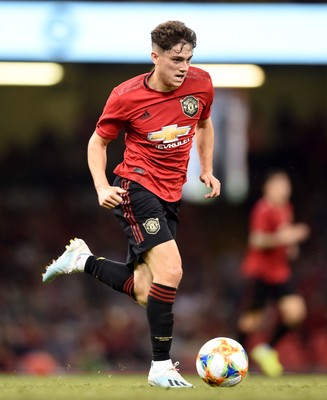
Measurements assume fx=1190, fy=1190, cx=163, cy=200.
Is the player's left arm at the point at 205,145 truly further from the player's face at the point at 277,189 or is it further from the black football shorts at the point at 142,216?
the player's face at the point at 277,189

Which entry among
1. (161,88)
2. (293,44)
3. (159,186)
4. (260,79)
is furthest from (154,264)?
(260,79)

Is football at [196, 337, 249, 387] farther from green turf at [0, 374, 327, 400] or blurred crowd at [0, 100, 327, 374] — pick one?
blurred crowd at [0, 100, 327, 374]

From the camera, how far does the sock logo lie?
20.0 feet

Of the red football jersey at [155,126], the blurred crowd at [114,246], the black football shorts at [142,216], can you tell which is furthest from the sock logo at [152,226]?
the blurred crowd at [114,246]

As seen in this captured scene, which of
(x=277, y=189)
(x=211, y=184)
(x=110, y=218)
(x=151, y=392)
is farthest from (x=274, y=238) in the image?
(x=151, y=392)

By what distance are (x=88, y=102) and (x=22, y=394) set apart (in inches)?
281

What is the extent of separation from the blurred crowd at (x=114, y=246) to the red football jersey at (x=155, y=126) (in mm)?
6178

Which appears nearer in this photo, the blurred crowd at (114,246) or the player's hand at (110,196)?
the player's hand at (110,196)

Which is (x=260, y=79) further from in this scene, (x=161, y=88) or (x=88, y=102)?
(x=161, y=88)

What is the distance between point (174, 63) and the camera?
611 centimetres

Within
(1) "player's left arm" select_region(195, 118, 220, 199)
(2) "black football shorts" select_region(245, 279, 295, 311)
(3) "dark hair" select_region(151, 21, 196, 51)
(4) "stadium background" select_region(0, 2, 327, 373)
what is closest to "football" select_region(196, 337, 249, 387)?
(1) "player's left arm" select_region(195, 118, 220, 199)

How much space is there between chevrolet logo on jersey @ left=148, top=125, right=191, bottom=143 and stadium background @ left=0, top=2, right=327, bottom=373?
5.99m

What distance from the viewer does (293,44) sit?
11.1m

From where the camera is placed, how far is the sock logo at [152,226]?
6.09m
